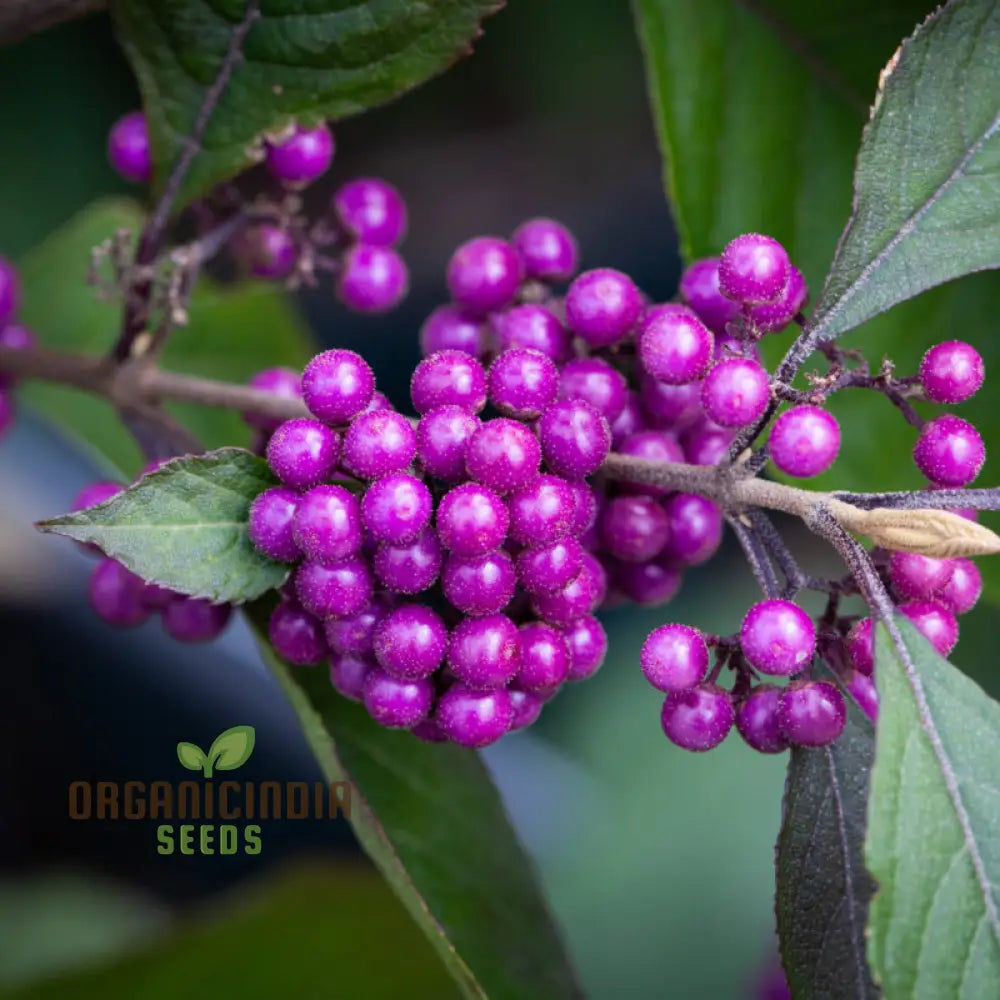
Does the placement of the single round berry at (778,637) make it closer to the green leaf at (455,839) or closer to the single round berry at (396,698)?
the single round berry at (396,698)

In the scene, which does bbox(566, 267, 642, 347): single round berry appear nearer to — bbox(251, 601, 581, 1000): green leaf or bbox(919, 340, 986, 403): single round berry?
bbox(919, 340, 986, 403): single round berry

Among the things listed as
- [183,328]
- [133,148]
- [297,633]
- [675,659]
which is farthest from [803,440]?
[183,328]

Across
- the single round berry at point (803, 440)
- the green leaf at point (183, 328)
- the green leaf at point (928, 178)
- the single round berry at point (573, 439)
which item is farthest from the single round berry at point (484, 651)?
the green leaf at point (183, 328)

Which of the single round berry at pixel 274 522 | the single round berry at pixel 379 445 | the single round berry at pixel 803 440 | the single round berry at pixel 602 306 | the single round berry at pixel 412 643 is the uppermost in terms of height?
the single round berry at pixel 602 306

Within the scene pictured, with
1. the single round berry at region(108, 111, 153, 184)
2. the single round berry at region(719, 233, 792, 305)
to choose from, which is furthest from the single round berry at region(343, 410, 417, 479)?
the single round berry at region(108, 111, 153, 184)

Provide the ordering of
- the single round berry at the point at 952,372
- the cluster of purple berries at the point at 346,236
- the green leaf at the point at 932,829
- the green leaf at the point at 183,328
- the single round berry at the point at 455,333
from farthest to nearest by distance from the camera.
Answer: the green leaf at the point at 183,328 → the cluster of purple berries at the point at 346,236 → the single round berry at the point at 455,333 → the single round berry at the point at 952,372 → the green leaf at the point at 932,829

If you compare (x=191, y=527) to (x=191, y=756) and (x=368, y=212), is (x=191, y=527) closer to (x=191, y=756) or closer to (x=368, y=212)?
(x=191, y=756)
